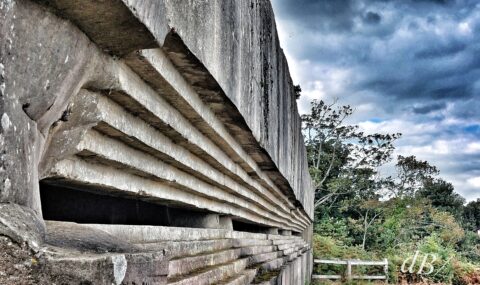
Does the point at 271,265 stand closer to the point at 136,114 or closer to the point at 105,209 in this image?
the point at 105,209

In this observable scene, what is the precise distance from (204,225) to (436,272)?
1991 cm

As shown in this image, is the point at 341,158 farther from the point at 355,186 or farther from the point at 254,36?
the point at 254,36

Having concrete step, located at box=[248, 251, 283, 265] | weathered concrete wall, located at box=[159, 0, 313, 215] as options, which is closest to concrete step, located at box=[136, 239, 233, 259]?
weathered concrete wall, located at box=[159, 0, 313, 215]

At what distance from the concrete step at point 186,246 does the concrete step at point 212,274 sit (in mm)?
104

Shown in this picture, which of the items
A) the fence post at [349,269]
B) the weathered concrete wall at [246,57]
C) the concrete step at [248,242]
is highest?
the weathered concrete wall at [246,57]

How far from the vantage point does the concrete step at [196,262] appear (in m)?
2.35

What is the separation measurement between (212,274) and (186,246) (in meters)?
0.30

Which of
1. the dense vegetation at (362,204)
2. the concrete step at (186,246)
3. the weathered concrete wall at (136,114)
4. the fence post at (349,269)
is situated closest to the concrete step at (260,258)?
the weathered concrete wall at (136,114)

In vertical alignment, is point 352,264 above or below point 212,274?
below

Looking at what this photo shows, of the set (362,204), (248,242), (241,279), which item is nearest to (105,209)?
(241,279)

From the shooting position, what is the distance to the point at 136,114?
1824 millimetres

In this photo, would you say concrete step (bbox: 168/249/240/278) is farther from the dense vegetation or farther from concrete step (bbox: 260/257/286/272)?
the dense vegetation

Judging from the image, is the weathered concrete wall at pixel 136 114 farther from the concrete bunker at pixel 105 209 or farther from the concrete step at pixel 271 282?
the concrete step at pixel 271 282

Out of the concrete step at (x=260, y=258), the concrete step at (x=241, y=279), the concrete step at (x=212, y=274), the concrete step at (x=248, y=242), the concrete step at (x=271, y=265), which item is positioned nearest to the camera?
the concrete step at (x=212, y=274)
